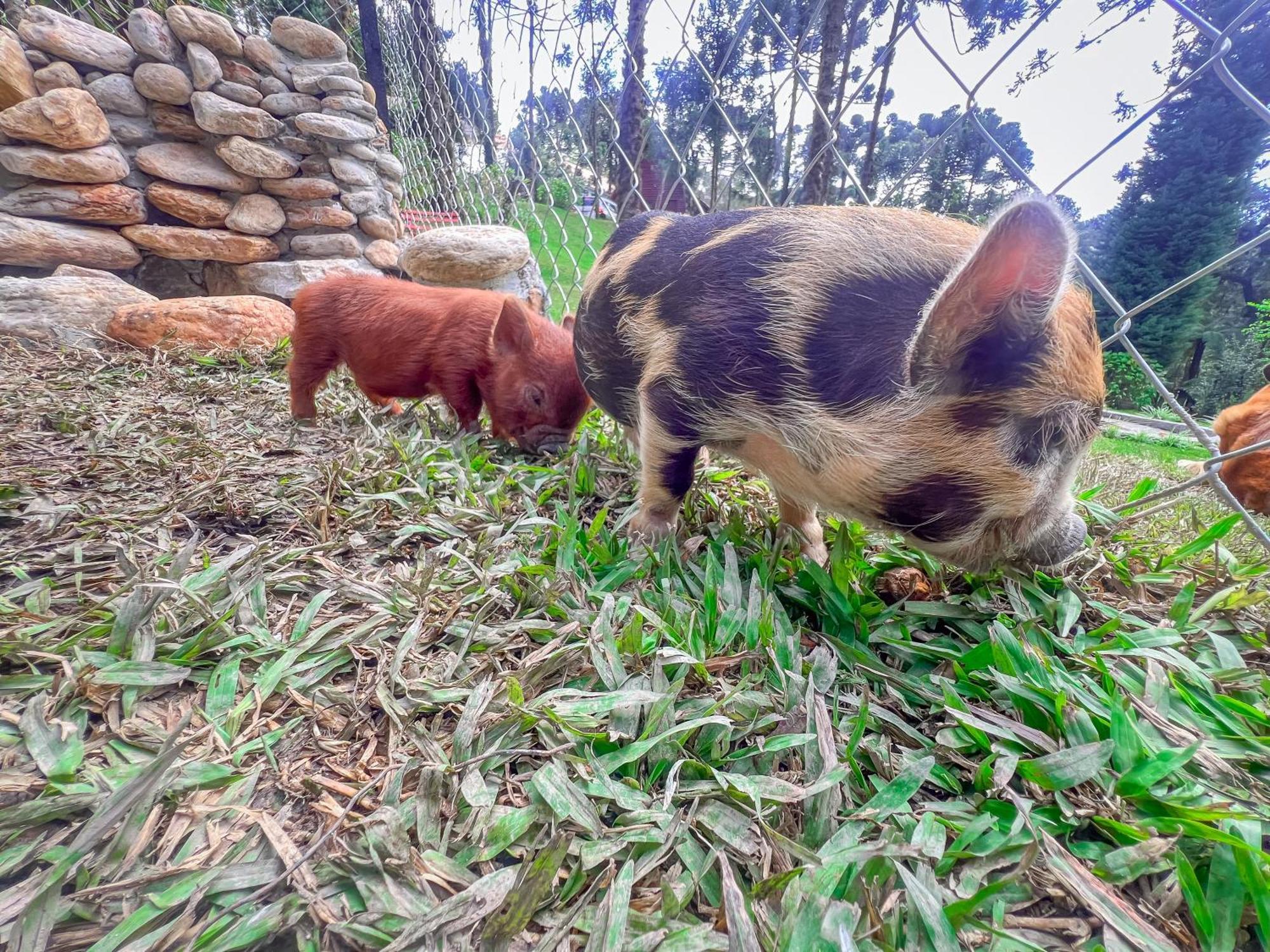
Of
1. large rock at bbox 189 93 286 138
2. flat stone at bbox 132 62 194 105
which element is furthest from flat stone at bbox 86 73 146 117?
large rock at bbox 189 93 286 138

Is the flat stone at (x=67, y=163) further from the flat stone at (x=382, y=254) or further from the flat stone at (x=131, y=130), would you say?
the flat stone at (x=382, y=254)

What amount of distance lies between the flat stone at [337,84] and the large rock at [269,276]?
64.3 inches

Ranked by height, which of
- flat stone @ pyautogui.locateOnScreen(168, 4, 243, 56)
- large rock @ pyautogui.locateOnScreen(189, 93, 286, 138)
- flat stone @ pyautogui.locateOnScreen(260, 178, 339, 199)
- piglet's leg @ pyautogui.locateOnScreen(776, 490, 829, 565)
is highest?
flat stone @ pyautogui.locateOnScreen(168, 4, 243, 56)

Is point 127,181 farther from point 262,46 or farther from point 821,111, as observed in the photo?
point 821,111

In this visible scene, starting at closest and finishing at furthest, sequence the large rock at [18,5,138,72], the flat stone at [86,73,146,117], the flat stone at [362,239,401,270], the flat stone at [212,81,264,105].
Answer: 1. the large rock at [18,5,138,72]
2. the flat stone at [86,73,146,117]
3. the flat stone at [212,81,264,105]
4. the flat stone at [362,239,401,270]

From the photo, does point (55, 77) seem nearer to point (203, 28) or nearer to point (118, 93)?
point (118, 93)

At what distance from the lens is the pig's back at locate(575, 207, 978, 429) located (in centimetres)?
129

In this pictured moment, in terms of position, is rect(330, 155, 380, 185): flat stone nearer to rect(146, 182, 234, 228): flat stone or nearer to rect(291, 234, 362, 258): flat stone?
rect(291, 234, 362, 258): flat stone

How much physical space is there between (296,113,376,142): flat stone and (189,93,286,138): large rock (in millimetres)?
277

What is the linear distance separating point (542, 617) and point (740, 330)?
846 millimetres

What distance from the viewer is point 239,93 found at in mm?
5070

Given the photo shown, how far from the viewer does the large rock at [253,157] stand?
16.6 ft

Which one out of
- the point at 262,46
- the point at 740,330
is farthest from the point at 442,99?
the point at 740,330

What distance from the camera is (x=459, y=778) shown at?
3.22ft
